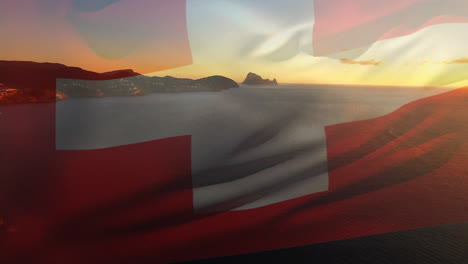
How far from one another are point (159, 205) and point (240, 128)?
8.21ft

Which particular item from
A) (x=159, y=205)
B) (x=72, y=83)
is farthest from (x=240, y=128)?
(x=72, y=83)

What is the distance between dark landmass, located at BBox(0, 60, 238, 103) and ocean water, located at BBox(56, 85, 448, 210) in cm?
17

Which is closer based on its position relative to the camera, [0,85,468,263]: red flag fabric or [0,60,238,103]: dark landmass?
[0,85,468,263]: red flag fabric

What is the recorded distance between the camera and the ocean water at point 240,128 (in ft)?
15.9

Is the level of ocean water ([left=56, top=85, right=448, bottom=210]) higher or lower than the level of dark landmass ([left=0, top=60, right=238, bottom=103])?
lower

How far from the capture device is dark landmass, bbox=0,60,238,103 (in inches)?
184

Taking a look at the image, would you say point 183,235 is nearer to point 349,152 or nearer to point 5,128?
point 5,128

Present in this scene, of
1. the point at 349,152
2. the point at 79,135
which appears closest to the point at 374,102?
the point at 349,152

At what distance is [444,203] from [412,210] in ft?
2.64

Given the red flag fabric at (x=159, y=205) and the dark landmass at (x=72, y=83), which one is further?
the dark landmass at (x=72, y=83)

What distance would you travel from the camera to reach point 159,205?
167 inches

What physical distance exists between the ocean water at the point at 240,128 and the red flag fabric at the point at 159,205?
0.82ft

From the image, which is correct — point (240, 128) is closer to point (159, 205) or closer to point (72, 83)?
point (159, 205)

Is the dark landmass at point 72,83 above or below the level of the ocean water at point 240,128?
above
